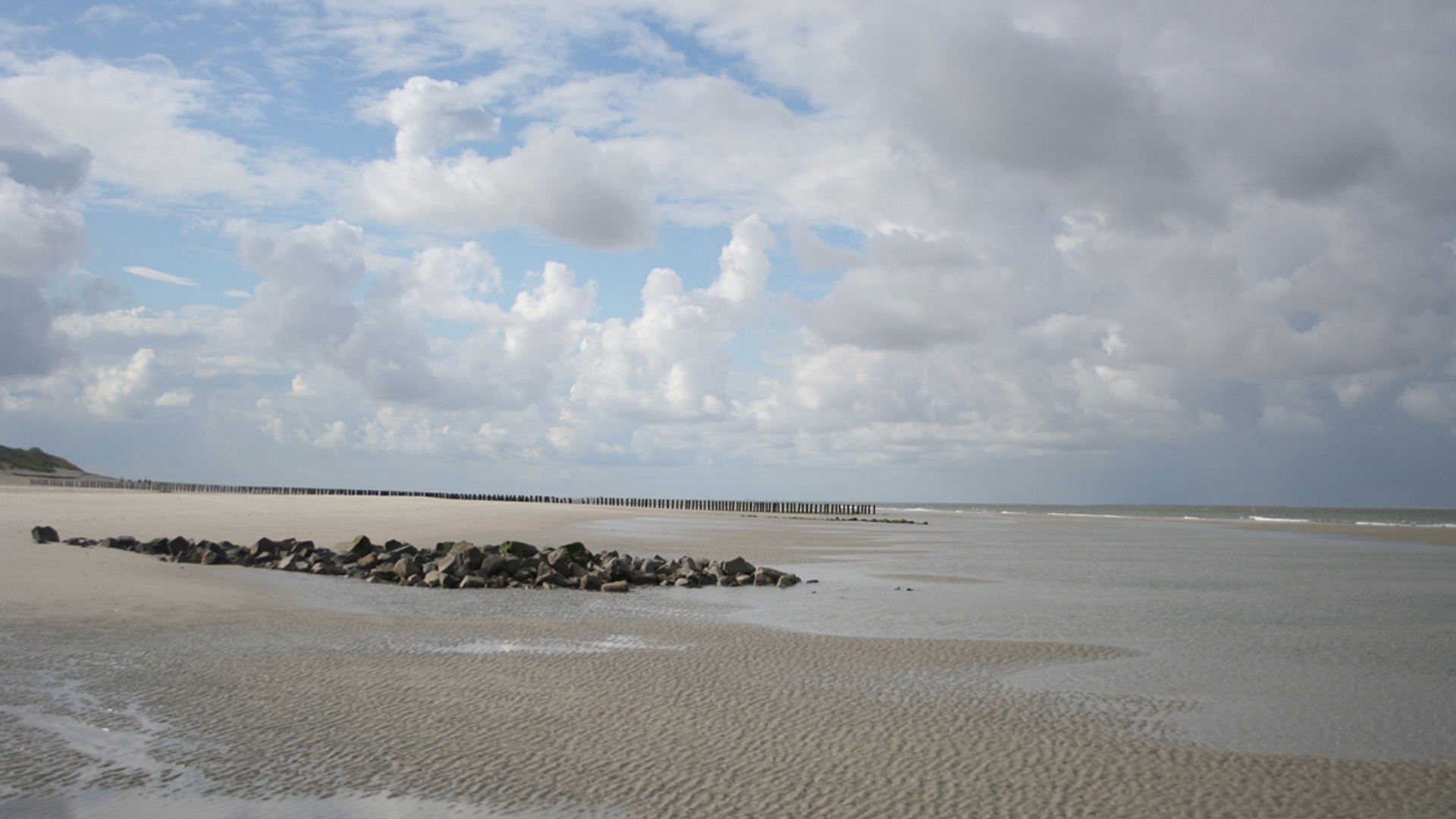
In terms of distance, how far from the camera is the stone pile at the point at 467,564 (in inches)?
575

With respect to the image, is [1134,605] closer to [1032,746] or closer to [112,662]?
[1032,746]

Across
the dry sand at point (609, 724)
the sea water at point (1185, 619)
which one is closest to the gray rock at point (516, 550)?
the sea water at point (1185, 619)

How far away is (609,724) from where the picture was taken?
5.92 metres

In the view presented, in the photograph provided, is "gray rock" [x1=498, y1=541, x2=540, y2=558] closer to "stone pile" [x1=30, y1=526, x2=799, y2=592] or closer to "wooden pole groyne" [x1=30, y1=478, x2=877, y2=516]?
"stone pile" [x1=30, y1=526, x2=799, y2=592]

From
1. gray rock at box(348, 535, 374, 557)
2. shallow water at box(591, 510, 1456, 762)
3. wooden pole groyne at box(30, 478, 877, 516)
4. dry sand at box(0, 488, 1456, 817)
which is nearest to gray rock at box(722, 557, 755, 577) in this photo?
shallow water at box(591, 510, 1456, 762)

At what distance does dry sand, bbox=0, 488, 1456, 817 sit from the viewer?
4.69 metres

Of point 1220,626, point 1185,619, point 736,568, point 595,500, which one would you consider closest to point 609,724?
point 1220,626

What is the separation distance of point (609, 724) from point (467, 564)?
378 inches

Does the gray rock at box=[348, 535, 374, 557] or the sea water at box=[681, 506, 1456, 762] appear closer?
the sea water at box=[681, 506, 1456, 762]

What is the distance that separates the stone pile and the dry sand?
409 centimetres

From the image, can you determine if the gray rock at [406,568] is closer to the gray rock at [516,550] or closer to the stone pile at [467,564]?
the stone pile at [467,564]

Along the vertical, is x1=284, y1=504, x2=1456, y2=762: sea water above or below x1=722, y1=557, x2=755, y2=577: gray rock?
below

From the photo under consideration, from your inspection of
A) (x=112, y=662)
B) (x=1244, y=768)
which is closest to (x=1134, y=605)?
(x=1244, y=768)

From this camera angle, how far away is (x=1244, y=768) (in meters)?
5.30
